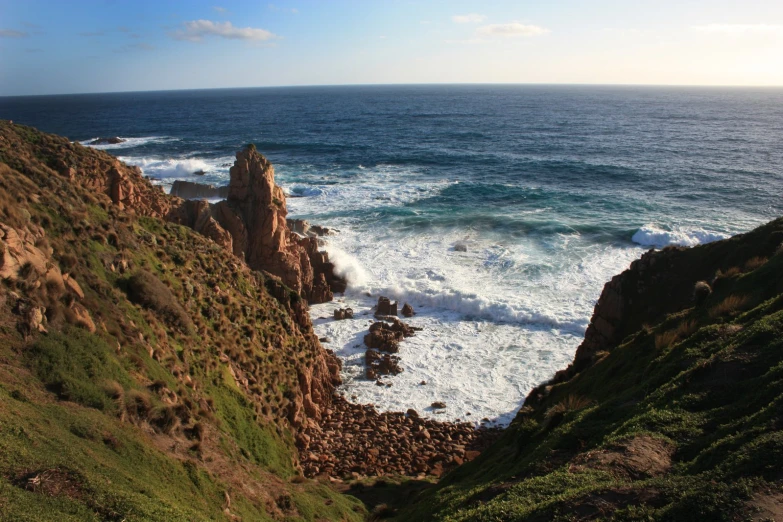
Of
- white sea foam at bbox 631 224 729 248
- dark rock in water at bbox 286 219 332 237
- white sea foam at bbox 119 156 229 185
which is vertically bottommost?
white sea foam at bbox 631 224 729 248

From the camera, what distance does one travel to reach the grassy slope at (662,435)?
686cm

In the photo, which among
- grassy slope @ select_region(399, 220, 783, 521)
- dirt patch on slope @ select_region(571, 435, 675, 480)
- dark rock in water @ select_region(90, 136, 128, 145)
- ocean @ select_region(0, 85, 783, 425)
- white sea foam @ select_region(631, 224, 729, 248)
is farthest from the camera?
dark rock in water @ select_region(90, 136, 128, 145)

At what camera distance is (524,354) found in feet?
83.0

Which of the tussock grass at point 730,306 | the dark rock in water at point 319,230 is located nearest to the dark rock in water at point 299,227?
the dark rock in water at point 319,230

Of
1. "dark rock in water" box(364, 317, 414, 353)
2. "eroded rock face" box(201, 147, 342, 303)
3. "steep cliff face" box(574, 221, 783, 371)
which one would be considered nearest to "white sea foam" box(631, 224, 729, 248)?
"steep cliff face" box(574, 221, 783, 371)

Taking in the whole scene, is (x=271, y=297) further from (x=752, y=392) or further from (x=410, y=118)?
(x=410, y=118)

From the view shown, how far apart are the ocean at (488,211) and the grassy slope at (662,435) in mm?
8159

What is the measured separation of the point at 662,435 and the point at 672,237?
3951cm

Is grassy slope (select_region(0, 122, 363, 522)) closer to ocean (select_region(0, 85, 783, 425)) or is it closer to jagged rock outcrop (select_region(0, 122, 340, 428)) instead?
jagged rock outcrop (select_region(0, 122, 340, 428))

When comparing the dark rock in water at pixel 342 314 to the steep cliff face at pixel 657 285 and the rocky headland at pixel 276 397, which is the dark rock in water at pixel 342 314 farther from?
the steep cliff face at pixel 657 285

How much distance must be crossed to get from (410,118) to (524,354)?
393 feet

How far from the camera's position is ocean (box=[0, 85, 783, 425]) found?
2527cm

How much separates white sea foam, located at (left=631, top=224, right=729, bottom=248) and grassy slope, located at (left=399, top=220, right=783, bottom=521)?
29233 millimetres

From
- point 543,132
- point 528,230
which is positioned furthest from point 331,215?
point 543,132
